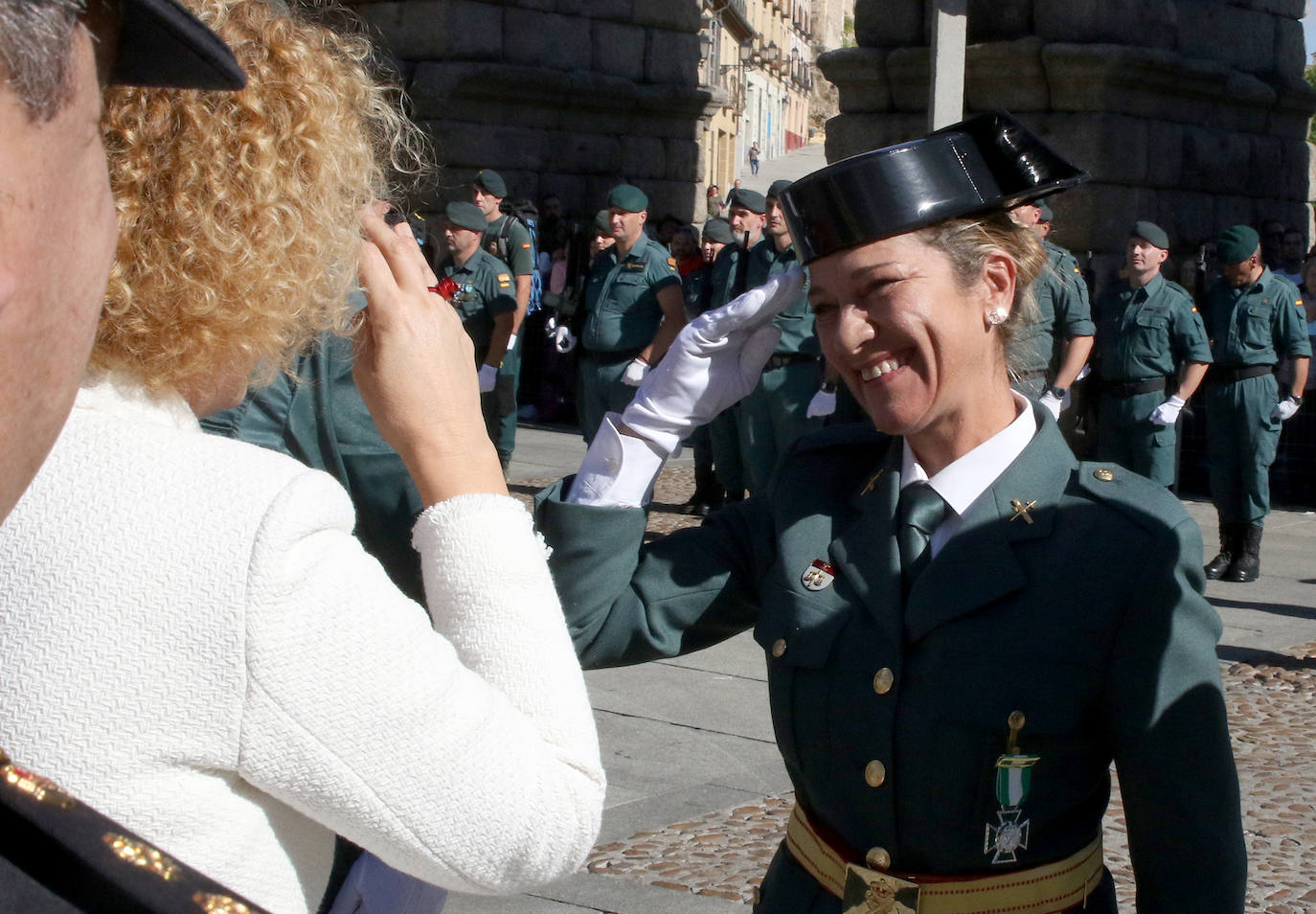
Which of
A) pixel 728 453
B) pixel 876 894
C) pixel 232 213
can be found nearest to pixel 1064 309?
pixel 728 453

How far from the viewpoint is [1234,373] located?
835 cm

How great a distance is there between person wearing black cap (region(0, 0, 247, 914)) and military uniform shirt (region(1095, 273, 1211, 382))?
8031 millimetres

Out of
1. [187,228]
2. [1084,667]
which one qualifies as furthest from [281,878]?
[1084,667]

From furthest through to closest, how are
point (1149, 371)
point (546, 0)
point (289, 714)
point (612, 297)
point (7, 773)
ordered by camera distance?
point (546, 0) → point (612, 297) → point (1149, 371) → point (289, 714) → point (7, 773)

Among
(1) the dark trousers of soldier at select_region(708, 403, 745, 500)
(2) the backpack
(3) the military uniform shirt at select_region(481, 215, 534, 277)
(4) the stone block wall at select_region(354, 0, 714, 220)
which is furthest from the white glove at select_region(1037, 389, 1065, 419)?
(4) the stone block wall at select_region(354, 0, 714, 220)

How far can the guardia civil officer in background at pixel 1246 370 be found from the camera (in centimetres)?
802

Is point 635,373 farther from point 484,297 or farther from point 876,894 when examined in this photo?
point 876,894

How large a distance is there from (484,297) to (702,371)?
296 inches

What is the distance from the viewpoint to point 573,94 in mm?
13930

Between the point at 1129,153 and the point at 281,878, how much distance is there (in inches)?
395

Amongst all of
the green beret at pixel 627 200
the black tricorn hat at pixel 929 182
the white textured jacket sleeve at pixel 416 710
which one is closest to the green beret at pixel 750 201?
the green beret at pixel 627 200

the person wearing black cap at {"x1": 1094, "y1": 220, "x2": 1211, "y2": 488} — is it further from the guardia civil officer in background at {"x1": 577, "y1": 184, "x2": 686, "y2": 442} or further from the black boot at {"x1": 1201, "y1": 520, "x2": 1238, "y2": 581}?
the guardia civil officer in background at {"x1": 577, "y1": 184, "x2": 686, "y2": 442}

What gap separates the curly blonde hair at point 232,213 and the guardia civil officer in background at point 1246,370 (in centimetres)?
738

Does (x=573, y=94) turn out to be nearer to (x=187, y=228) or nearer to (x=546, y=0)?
(x=546, y=0)
